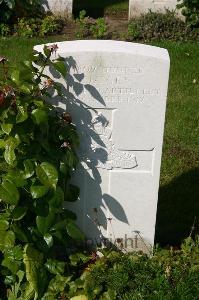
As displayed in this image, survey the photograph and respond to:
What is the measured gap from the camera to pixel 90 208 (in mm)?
4016

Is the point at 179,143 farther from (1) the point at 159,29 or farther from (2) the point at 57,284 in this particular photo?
(1) the point at 159,29

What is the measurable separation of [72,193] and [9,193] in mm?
516

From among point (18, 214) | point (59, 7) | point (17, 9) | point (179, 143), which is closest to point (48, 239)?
point (18, 214)

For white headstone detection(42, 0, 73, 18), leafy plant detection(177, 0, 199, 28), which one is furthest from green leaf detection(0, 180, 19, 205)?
white headstone detection(42, 0, 73, 18)

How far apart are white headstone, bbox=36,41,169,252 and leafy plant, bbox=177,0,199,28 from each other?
5.02 metres

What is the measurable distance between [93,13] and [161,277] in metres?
6.47

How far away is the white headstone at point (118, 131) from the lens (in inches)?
144

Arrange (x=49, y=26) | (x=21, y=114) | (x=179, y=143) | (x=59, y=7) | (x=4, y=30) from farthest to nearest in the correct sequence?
(x=59, y=7), (x=49, y=26), (x=4, y=30), (x=179, y=143), (x=21, y=114)

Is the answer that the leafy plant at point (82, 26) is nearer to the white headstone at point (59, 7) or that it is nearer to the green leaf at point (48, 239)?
the white headstone at point (59, 7)

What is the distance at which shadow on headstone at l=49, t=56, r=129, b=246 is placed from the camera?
369 cm

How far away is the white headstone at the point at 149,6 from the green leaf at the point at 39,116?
5.80m

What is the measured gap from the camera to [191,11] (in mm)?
8633

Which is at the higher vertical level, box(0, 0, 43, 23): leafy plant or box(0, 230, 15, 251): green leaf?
box(0, 0, 43, 23): leafy plant

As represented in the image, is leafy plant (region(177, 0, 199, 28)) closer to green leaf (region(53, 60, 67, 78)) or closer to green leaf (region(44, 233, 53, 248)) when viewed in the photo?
green leaf (region(53, 60, 67, 78))
